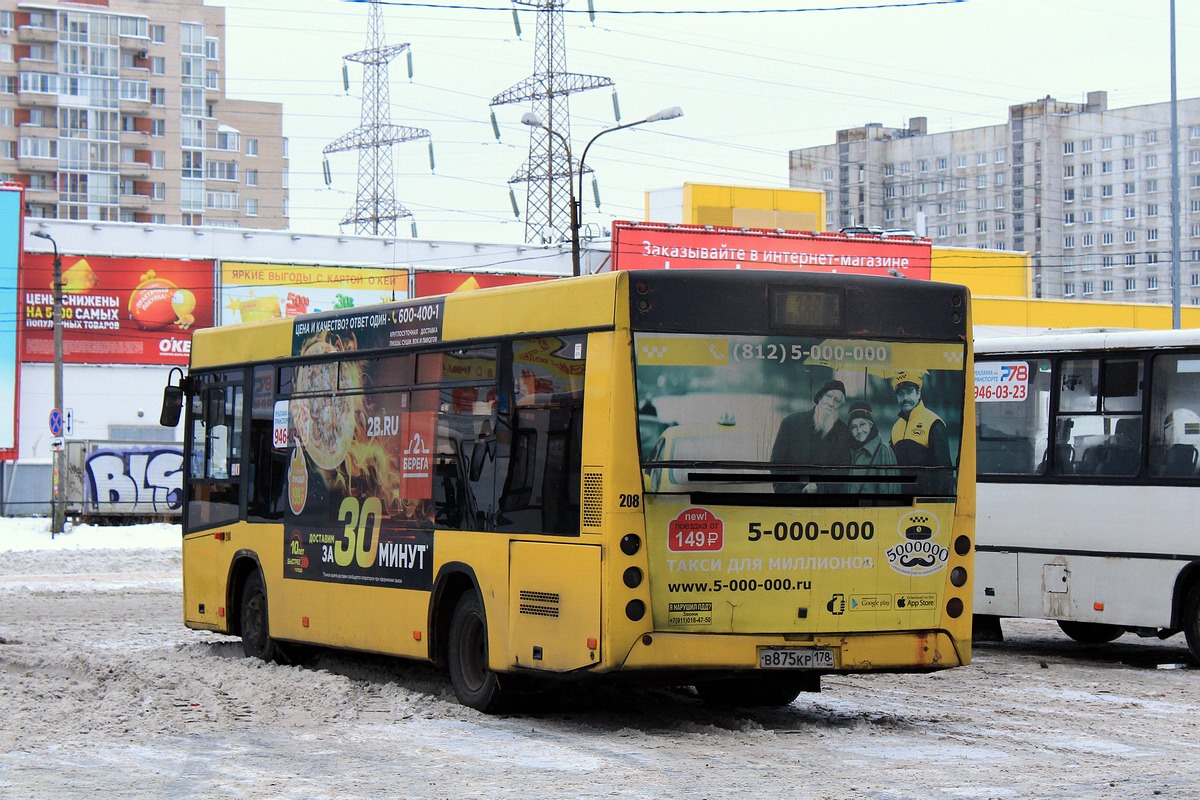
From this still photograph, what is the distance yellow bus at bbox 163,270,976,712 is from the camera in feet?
33.1

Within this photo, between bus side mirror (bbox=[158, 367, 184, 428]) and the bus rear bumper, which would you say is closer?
the bus rear bumper

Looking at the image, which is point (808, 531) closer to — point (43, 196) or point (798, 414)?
point (798, 414)

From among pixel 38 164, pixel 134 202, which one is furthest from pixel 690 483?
pixel 134 202

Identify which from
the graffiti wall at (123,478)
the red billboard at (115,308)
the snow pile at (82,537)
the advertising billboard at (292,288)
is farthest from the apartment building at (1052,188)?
the snow pile at (82,537)

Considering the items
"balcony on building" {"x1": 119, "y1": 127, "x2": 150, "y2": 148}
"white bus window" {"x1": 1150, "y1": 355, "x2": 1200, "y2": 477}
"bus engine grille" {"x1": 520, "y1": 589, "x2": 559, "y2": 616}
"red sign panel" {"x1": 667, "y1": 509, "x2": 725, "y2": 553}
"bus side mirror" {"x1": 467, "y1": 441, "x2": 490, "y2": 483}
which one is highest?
"balcony on building" {"x1": 119, "y1": 127, "x2": 150, "y2": 148}

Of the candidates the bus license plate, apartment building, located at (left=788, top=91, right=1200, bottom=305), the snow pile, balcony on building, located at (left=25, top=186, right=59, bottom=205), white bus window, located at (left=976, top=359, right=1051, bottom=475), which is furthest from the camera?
apartment building, located at (left=788, top=91, right=1200, bottom=305)

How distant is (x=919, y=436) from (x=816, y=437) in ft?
2.52

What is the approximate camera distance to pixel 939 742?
10.2 meters

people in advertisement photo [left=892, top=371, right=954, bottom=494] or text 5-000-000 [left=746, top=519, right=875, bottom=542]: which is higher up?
people in advertisement photo [left=892, top=371, right=954, bottom=494]

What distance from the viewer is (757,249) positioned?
5756 centimetres

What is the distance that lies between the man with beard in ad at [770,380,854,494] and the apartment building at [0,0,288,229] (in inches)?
4580

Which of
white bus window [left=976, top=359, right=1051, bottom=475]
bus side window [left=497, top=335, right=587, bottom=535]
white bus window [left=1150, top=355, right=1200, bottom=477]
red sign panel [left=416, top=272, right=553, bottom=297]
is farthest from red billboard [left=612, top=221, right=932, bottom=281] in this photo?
bus side window [left=497, top=335, right=587, bottom=535]

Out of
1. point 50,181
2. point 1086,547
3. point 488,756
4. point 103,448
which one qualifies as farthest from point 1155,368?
point 50,181

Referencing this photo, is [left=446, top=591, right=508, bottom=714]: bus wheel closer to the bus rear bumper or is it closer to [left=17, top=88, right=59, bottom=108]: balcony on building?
the bus rear bumper
